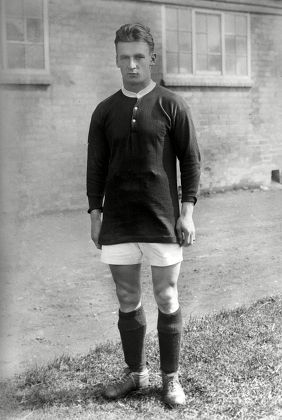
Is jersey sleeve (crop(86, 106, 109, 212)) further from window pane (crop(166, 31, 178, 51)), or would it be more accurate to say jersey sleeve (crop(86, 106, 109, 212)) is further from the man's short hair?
window pane (crop(166, 31, 178, 51))

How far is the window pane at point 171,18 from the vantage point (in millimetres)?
3690

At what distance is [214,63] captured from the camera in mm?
4266

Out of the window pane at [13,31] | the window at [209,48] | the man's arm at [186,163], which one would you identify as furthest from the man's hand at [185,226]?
the window at [209,48]

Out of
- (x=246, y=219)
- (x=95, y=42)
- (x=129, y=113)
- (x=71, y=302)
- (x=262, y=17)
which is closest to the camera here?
(x=129, y=113)

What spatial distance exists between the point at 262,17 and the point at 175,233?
8.00 ft

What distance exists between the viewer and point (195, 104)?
4016mm

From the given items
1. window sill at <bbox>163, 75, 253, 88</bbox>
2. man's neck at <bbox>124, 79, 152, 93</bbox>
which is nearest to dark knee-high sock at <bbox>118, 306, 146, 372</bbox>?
man's neck at <bbox>124, 79, 152, 93</bbox>

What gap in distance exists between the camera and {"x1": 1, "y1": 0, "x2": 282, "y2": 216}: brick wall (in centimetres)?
399

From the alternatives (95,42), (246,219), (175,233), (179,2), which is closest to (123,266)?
(175,233)

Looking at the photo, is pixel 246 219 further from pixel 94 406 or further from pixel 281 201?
pixel 94 406

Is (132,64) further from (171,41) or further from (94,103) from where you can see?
(94,103)

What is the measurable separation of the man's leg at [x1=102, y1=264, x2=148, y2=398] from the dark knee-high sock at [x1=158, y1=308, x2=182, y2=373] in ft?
0.31

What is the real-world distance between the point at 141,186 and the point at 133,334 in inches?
22.7

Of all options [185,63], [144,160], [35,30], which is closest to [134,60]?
[144,160]
